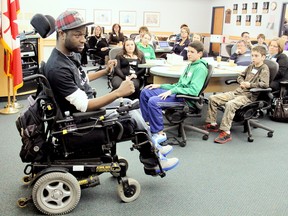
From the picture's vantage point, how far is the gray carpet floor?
2273 millimetres

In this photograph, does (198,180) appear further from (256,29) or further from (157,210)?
(256,29)

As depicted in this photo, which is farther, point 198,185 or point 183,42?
point 183,42

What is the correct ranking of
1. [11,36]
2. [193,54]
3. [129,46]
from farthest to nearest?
1. [129,46]
2. [11,36]
3. [193,54]

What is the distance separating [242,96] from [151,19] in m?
9.01

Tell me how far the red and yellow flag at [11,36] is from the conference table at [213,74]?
1.66m

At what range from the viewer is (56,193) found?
84.7 inches

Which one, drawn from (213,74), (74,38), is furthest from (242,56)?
(74,38)

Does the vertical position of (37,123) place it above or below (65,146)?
above

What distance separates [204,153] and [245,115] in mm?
807

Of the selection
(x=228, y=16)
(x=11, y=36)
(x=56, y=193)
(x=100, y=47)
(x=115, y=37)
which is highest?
(x=228, y=16)

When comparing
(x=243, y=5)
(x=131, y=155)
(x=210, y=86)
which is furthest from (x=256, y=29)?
(x=131, y=155)

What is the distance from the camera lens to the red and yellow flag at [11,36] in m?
4.07

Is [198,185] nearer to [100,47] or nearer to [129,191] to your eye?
[129,191]

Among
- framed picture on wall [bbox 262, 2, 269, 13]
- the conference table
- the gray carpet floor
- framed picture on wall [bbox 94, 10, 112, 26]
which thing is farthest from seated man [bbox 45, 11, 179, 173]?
framed picture on wall [bbox 94, 10, 112, 26]
